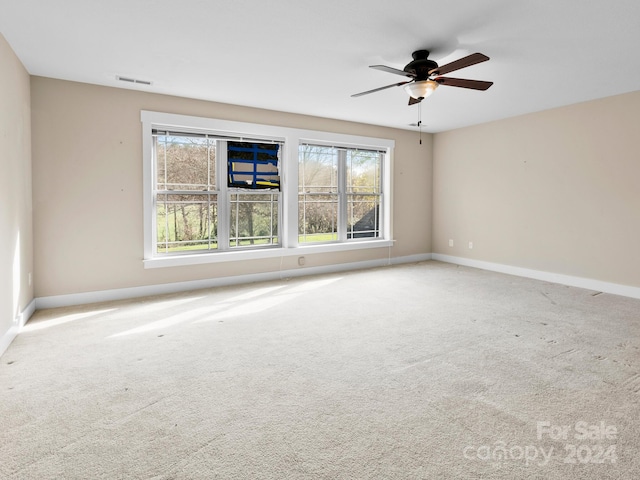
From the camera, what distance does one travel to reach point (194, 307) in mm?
3994

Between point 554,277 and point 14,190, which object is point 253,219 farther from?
point 554,277

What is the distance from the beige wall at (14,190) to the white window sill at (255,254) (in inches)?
48.9

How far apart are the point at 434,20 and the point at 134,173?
11.8 ft

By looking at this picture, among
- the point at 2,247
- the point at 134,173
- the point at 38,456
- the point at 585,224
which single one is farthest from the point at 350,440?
the point at 585,224

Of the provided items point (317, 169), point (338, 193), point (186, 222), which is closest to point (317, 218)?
point (338, 193)

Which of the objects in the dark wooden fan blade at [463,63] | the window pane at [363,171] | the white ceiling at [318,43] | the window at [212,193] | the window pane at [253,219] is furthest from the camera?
the window pane at [363,171]

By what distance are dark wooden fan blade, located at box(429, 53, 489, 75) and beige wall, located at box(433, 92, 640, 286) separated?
119 inches

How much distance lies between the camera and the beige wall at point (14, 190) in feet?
9.58

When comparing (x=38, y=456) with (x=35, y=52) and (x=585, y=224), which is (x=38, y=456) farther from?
(x=585, y=224)

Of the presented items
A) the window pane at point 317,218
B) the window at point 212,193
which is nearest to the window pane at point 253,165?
the window at point 212,193

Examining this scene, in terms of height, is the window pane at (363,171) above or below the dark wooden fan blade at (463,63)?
below

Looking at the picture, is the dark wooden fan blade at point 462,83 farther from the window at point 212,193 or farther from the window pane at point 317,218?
the window pane at point 317,218

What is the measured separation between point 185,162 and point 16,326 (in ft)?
8.43

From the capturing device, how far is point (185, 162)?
4809 mm
